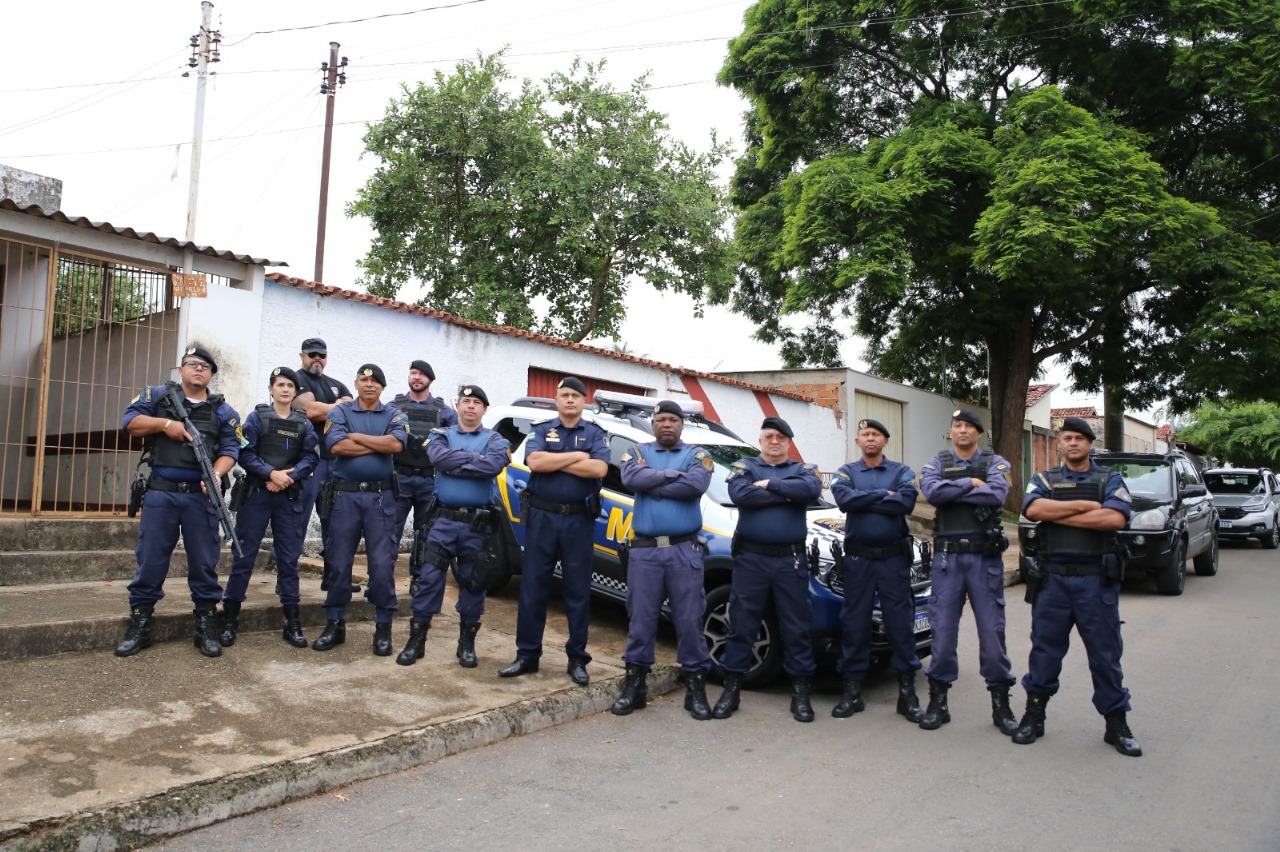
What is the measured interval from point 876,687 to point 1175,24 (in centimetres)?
1592

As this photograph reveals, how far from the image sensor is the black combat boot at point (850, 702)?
561 cm

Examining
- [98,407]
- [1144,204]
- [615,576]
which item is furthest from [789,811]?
[1144,204]

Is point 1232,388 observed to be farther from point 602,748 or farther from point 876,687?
point 602,748

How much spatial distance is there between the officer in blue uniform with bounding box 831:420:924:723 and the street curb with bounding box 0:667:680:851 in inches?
64.2

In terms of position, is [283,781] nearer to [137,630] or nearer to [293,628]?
[137,630]

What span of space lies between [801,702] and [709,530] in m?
1.37

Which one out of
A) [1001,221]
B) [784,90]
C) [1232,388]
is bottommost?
[1232,388]

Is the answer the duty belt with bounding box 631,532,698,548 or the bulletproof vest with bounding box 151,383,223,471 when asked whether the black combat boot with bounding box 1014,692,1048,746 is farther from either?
the bulletproof vest with bounding box 151,383,223,471

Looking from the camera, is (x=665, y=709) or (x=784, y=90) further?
(x=784, y=90)

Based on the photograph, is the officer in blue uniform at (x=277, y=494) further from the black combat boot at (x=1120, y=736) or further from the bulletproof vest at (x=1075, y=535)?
the black combat boot at (x=1120, y=736)

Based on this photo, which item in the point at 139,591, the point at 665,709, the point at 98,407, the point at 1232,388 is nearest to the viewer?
the point at 139,591

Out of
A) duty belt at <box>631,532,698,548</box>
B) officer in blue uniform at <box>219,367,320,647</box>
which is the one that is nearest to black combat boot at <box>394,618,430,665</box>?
officer in blue uniform at <box>219,367,320,647</box>

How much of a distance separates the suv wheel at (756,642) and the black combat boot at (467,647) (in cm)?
153

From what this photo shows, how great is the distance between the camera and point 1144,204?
15250 millimetres
